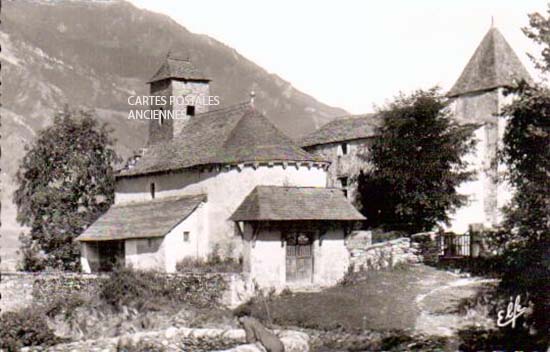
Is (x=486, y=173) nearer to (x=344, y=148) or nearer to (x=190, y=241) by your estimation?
(x=344, y=148)

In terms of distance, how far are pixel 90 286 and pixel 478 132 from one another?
26994mm

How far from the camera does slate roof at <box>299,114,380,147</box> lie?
46.4m

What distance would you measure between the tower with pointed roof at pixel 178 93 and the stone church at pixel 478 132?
10098mm

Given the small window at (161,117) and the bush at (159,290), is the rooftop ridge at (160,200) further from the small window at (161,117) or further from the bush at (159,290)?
the bush at (159,290)

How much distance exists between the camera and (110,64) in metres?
121

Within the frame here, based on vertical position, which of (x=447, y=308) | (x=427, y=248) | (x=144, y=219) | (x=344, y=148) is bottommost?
(x=447, y=308)

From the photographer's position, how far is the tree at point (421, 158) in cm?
3672

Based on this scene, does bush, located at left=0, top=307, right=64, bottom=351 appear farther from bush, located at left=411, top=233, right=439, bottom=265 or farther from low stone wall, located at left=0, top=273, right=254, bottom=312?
bush, located at left=411, top=233, right=439, bottom=265

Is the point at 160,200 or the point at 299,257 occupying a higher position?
the point at 160,200

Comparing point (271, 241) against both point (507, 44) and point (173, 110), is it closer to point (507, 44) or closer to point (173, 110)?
point (173, 110)

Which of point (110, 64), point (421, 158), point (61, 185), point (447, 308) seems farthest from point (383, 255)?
point (110, 64)

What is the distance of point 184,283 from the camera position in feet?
91.1

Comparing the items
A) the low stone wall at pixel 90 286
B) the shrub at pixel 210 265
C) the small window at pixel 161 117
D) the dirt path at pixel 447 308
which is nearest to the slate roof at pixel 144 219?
the shrub at pixel 210 265

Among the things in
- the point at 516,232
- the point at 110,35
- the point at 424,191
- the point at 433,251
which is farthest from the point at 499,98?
the point at 110,35
